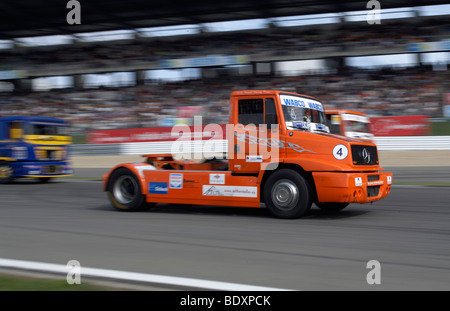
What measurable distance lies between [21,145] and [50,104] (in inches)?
737

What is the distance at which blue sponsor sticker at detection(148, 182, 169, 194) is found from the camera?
8.33 meters

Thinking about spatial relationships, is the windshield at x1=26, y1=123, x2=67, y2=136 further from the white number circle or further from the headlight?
the white number circle

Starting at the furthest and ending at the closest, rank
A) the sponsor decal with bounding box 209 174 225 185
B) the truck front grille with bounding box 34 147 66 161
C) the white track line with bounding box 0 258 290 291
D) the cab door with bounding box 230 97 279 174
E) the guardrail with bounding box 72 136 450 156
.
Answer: the guardrail with bounding box 72 136 450 156 → the truck front grille with bounding box 34 147 66 161 → the sponsor decal with bounding box 209 174 225 185 → the cab door with bounding box 230 97 279 174 → the white track line with bounding box 0 258 290 291

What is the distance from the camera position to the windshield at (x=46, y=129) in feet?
49.2

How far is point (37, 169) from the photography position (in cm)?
1480

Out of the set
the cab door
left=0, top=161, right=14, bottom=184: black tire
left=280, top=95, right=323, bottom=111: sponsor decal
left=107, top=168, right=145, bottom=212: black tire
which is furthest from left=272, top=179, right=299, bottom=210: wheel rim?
left=0, top=161, right=14, bottom=184: black tire

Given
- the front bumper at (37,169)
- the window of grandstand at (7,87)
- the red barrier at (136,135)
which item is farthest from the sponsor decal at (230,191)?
the window of grandstand at (7,87)

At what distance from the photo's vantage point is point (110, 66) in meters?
33.7

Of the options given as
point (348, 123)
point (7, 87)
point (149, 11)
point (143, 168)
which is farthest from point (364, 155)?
point (7, 87)

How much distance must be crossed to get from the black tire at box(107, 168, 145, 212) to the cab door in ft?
6.53

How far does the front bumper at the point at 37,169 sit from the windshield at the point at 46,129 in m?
0.96

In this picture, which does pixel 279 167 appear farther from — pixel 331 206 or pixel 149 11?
pixel 149 11

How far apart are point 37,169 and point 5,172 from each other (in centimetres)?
113
